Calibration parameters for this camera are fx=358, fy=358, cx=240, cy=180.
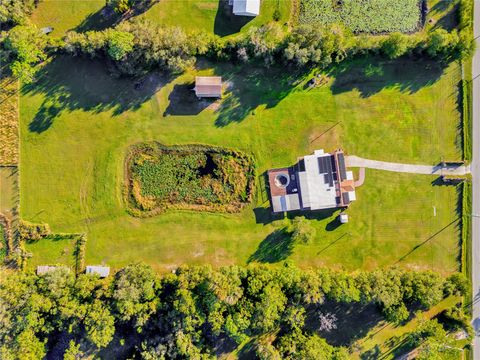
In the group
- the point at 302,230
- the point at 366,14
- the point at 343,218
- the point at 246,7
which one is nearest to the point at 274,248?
the point at 302,230

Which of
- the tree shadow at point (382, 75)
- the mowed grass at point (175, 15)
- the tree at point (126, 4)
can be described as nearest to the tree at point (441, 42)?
the tree shadow at point (382, 75)

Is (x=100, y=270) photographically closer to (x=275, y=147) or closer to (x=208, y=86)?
(x=208, y=86)

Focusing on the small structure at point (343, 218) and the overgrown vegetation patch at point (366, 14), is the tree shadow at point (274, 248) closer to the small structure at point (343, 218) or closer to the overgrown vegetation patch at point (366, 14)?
the small structure at point (343, 218)

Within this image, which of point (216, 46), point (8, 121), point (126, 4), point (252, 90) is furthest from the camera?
point (252, 90)

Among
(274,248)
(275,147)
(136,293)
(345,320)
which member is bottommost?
(345,320)

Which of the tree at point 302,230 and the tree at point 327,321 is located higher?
the tree at point 302,230

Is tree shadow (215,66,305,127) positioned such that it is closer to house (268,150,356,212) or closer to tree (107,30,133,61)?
house (268,150,356,212)

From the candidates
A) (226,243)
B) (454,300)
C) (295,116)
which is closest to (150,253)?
(226,243)

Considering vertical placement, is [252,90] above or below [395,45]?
below
